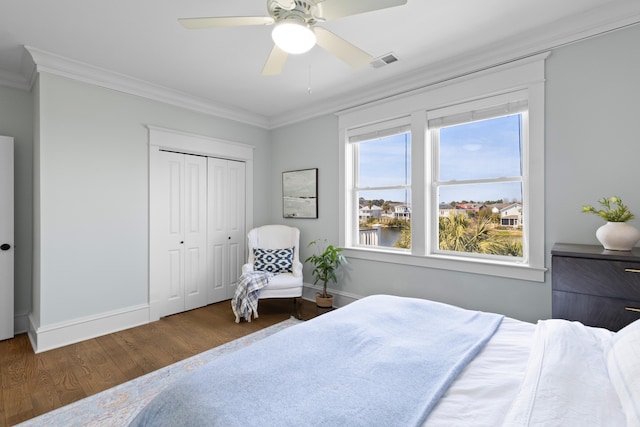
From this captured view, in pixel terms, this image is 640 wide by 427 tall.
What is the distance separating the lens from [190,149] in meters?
3.73

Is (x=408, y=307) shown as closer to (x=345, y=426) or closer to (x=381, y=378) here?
(x=381, y=378)

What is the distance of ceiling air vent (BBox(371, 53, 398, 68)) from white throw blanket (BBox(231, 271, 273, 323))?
8.22 feet

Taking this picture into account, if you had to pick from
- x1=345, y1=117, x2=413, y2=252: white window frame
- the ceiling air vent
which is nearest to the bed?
x1=345, y1=117, x2=413, y2=252: white window frame

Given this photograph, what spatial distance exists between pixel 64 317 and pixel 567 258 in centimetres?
416

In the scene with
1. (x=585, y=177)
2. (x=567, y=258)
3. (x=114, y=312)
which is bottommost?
(x=114, y=312)

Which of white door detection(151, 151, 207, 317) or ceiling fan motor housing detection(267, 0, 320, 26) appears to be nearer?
ceiling fan motor housing detection(267, 0, 320, 26)

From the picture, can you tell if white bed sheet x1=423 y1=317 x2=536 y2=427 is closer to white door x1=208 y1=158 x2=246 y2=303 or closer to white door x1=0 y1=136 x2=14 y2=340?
white door x1=208 y1=158 x2=246 y2=303

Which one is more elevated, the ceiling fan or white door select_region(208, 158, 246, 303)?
the ceiling fan

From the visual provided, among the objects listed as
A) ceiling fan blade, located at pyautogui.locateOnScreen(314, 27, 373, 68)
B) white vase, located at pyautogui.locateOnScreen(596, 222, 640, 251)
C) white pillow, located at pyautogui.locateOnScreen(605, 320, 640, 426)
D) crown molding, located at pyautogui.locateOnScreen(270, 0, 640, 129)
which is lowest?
white pillow, located at pyautogui.locateOnScreen(605, 320, 640, 426)

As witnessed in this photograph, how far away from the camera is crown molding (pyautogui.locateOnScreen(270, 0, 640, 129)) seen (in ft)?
6.81

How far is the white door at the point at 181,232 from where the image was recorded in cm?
355

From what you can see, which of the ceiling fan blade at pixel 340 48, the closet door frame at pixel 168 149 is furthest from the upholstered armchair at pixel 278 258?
the ceiling fan blade at pixel 340 48

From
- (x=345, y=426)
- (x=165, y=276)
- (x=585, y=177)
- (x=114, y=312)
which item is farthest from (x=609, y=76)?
(x=114, y=312)

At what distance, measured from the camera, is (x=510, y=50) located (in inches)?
98.0
